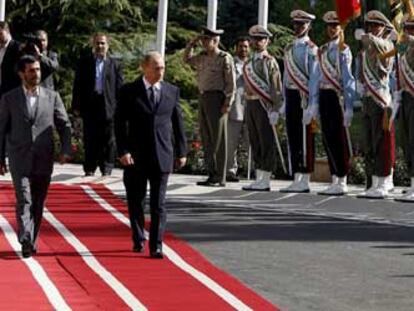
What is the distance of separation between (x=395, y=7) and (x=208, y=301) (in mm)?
8952

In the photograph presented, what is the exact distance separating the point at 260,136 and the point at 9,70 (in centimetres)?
337

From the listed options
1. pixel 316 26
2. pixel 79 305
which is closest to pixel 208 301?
pixel 79 305

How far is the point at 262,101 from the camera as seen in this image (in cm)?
1852

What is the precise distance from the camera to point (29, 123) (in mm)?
12375

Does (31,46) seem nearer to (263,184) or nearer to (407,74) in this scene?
(263,184)

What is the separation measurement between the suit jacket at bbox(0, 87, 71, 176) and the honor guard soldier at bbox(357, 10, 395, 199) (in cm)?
570

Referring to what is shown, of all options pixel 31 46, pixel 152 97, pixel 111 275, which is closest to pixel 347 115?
pixel 31 46

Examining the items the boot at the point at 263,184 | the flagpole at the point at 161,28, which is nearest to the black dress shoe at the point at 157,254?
the boot at the point at 263,184

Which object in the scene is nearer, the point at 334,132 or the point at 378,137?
the point at 378,137

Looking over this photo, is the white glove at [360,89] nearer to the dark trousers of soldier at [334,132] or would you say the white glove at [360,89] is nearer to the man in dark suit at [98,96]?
the dark trousers of soldier at [334,132]

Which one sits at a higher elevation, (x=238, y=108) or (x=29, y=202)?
(x=238, y=108)

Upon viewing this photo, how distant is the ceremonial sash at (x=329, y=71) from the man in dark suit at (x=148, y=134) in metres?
5.20

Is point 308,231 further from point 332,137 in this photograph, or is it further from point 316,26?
point 316,26

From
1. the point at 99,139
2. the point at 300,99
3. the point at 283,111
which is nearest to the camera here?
the point at 300,99
